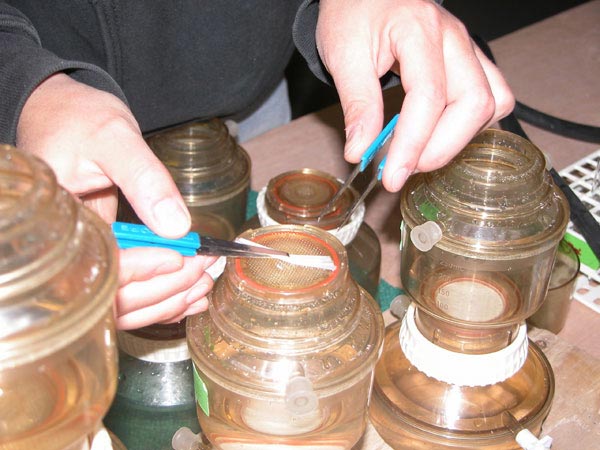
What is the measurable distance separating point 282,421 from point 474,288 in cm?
19

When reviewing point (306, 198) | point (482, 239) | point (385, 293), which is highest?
point (482, 239)

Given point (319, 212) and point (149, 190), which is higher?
point (149, 190)

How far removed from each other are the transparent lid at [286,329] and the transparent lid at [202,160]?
0.35m

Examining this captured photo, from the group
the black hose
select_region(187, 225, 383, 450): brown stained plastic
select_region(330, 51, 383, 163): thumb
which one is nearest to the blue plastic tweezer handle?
select_region(330, 51, 383, 163): thumb

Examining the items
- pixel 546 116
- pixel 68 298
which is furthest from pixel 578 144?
pixel 68 298

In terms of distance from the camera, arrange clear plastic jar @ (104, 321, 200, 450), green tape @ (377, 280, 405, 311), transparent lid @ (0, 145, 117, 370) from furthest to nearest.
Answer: green tape @ (377, 280, 405, 311)
clear plastic jar @ (104, 321, 200, 450)
transparent lid @ (0, 145, 117, 370)

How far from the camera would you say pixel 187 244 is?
497 millimetres

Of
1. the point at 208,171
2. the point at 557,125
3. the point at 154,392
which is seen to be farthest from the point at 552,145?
the point at 154,392

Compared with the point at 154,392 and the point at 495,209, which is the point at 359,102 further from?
the point at 154,392

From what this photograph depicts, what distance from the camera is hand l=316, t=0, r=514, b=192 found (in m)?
0.57

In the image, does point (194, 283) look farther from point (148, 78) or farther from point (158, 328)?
point (148, 78)

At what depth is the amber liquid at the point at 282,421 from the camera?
19.1 inches

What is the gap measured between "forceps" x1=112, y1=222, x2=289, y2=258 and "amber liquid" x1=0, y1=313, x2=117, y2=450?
12cm

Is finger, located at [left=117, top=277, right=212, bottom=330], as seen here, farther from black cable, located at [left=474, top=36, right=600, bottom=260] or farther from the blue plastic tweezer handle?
black cable, located at [left=474, top=36, right=600, bottom=260]
